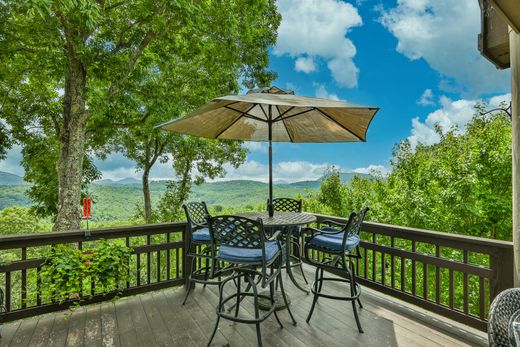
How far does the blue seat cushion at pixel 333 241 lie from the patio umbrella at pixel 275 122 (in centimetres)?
67

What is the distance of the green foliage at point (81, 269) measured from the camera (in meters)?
2.73

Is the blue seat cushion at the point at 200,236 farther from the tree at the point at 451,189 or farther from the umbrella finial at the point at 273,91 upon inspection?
the tree at the point at 451,189

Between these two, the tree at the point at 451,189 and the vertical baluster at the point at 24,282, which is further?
the tree at the point at 451,189

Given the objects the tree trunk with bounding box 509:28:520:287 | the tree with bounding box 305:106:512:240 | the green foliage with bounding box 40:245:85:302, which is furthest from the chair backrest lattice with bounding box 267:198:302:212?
the tree with bounding box 305:106:512:240

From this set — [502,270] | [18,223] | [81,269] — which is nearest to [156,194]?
[18,223]

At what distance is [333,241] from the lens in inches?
105

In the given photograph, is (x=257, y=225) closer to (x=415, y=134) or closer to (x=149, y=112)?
(x=149, y=112)

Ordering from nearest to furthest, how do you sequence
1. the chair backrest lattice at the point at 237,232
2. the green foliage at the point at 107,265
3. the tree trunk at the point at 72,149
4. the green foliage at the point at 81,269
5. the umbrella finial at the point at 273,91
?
the chair backrest lattice at the point at 237,232 → the green foliage at the point at 81,269 → the green foliage at the point at 107,265 → the umbrella finial at the point at 273,91 → the tree trunk at the point at 72,149

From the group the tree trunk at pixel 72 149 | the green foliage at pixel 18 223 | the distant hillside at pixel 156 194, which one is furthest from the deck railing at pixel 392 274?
the green foliage at pixel 18 223

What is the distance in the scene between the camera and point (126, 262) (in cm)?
312

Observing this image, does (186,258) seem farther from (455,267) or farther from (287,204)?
(455,267)

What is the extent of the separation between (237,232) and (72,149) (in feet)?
21.6

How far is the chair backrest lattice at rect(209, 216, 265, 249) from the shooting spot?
88.4 inches

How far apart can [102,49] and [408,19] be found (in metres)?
10.4
